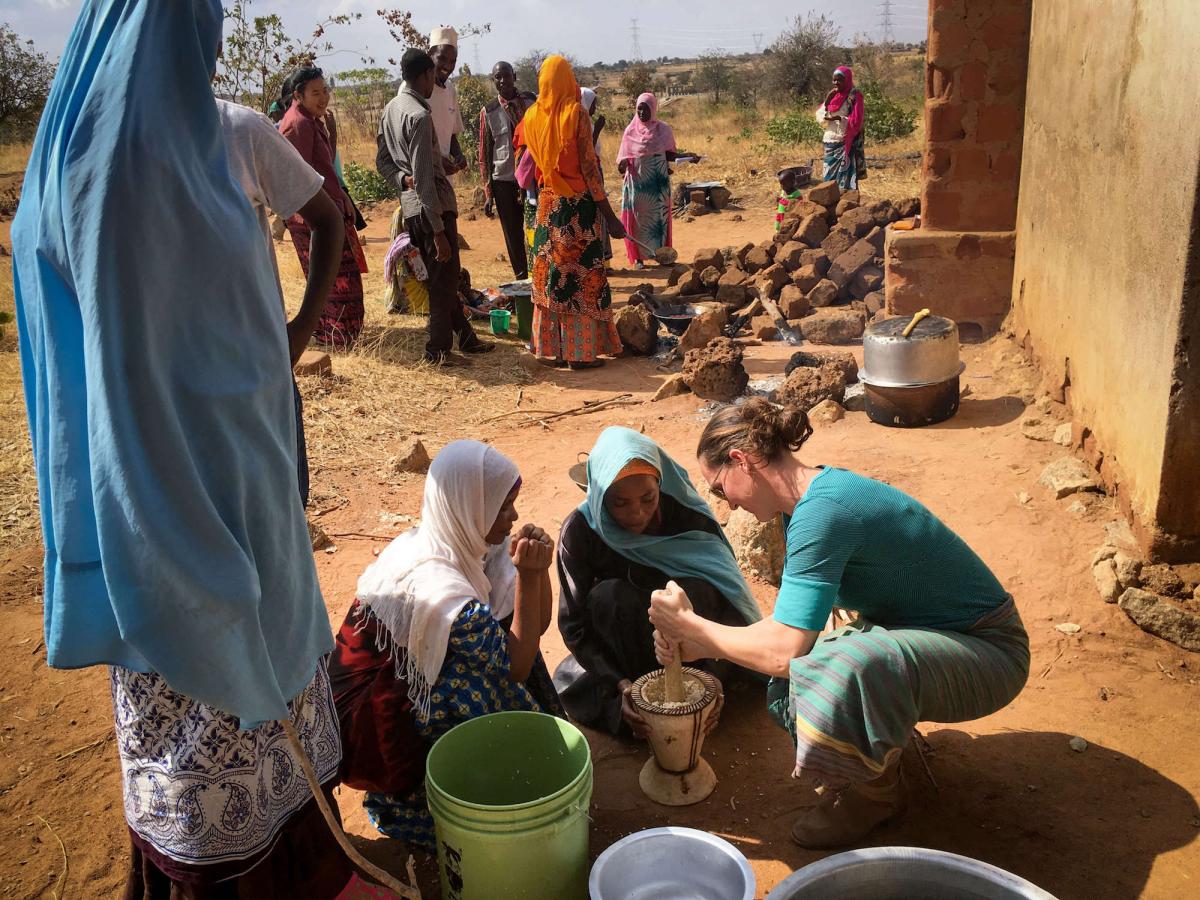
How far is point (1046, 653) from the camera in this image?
3584 millimetres

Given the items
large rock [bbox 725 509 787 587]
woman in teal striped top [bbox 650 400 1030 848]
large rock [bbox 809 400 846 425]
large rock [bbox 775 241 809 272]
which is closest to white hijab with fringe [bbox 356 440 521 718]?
woman in teal striped top [bbox 650 400 1030 848]

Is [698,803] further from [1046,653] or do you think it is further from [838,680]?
[1046,653]

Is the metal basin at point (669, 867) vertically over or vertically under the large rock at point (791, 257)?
under

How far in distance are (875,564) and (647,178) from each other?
30.9 ft

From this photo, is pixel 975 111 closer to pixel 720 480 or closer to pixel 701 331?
pixel 701 331

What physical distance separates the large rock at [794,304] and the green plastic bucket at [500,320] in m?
2.32

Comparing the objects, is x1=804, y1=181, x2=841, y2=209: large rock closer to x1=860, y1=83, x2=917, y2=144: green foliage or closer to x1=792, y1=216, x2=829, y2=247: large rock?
x1=792, y1=216, x2=829, y2=247: large rock

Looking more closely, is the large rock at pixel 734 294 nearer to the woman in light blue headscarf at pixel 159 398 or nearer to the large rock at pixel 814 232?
the large rock at pixel 814 232

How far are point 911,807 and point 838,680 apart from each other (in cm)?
63

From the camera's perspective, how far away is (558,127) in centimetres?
689

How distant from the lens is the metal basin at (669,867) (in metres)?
2.35

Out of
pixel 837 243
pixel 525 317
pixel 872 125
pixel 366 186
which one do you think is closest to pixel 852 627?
pixel 525 317

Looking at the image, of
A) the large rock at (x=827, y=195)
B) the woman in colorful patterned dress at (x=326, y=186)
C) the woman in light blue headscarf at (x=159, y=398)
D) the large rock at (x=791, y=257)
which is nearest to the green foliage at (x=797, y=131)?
the large rock at (x=827, y=195)

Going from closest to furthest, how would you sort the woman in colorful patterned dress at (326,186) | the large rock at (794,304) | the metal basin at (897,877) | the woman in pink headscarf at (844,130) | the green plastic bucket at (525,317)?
1. the metal basin at (897,877)
2. the woman in colorful patterned dress at (326,186)
3. the green plastic bucket at (525,317)
4. the large rock at (794,304)
5. the woman in pink headscarf at (844,130)
